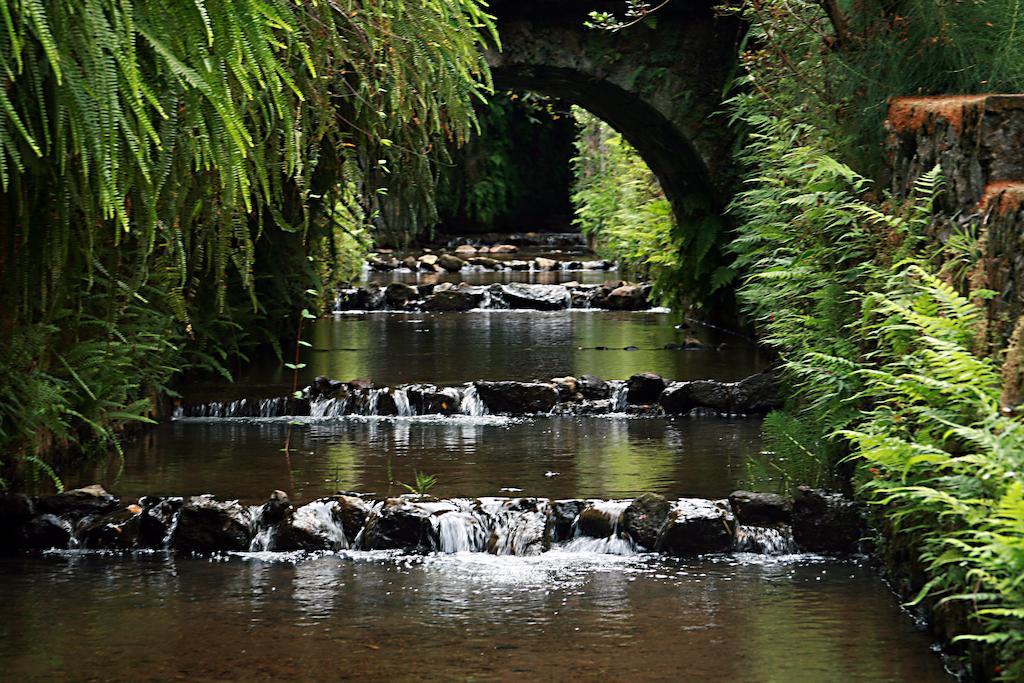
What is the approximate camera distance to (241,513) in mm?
6004

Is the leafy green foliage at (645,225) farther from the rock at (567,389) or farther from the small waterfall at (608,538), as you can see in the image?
the small waterfall at (608,538)

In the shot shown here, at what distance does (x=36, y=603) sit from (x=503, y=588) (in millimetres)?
1854

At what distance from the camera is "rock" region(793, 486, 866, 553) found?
5.81 meters

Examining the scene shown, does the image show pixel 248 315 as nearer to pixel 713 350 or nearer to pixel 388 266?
pixel 713 350

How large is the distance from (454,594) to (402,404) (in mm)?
3895

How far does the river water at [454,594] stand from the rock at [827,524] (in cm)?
11

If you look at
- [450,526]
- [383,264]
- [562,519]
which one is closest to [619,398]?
[562,519]

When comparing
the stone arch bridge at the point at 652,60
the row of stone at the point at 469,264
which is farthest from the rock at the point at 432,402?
the row of stone at the point at 469,264

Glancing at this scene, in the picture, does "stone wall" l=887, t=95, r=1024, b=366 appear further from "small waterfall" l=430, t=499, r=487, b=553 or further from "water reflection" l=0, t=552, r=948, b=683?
"small waterfall" l=430, t=499, r=487, b=553

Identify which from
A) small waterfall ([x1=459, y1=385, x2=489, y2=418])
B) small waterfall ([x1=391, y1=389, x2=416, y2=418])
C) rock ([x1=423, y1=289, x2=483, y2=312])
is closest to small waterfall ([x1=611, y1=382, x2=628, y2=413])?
small waterfall ([x1=459, y1=385, x2=489, y2=418])

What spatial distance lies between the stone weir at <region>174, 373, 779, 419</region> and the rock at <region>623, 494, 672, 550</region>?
9.82ft

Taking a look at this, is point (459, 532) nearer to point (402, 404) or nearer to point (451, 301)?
point (402, 404)

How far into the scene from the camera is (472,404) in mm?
9023

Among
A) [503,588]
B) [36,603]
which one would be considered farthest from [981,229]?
[36,603]
